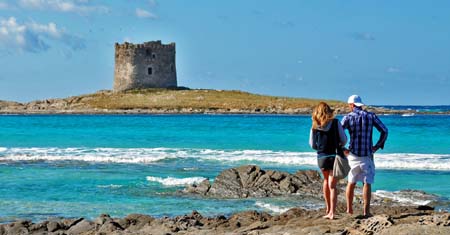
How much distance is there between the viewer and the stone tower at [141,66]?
77188 millimetres

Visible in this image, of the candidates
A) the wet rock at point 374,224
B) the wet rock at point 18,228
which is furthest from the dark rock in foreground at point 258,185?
the wet rock at point 374,224

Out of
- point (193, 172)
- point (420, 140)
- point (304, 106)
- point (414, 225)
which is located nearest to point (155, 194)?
point (193, 172)

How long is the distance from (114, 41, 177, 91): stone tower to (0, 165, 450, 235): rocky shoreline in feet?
203

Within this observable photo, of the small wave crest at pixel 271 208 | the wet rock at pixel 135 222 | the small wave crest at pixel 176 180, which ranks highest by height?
the wet rock at pixel 135 222

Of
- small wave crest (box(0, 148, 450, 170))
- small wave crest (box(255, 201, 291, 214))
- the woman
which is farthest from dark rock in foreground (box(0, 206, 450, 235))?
small wave crest (box(0, 148, 450, 170))

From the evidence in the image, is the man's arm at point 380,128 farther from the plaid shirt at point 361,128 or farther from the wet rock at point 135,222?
the wet rock at point 135,222

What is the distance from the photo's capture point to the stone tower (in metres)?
77.2

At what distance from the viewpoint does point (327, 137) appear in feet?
30.8

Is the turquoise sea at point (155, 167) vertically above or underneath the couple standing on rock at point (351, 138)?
underneath

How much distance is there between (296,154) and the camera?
27.7 meters

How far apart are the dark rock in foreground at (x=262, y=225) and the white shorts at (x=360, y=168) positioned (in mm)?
523

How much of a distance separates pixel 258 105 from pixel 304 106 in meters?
4.35

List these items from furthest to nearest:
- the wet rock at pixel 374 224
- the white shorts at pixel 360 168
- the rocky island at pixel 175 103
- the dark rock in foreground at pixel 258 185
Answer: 1. the rocky island at pixel 175 103
2. the dark rock in foreground at pixel 258 185
3. the white shorts at pixel 360 168
4. the wet rock at pixel 374 224

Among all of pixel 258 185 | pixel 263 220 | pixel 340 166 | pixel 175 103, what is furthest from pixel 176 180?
pixel 175 103
